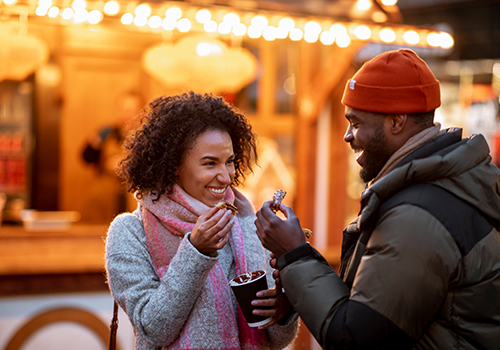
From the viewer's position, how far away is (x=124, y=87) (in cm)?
683

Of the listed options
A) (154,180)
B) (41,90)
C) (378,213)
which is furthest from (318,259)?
(41,90)

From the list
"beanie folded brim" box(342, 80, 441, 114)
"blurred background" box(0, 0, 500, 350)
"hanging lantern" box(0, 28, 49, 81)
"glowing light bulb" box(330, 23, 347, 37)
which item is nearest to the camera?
"beanie folded brim" box(342, 80, 441, 114)

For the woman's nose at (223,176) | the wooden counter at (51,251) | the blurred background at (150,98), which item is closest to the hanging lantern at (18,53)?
the blurred background at (150,98)

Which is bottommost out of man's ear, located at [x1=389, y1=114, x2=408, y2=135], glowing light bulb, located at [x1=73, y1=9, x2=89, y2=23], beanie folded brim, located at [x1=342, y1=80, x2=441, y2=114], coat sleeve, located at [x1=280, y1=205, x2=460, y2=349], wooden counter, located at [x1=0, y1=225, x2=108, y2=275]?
wooden counter, located at [x1=0, y1=225, x2=108, y2=275]

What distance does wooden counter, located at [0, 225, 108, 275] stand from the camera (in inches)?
168

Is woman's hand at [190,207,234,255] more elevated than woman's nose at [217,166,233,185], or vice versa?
woman's nose at [217,166,233,185]

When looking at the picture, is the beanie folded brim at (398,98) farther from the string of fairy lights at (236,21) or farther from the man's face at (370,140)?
the string of fairy lights at (236,21)

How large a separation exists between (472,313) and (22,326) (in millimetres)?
3725

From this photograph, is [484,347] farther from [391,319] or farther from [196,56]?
[196,56]

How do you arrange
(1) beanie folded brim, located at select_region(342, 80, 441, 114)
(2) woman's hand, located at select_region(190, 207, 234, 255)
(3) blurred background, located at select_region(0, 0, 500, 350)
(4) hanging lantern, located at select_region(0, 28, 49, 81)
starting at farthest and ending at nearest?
1. (4) hanging lantern, located at select_region(0, 28, 49, 81)
2. (3) blurred background, located at select_region(0, 0, 500, 350)
3. (2) woman's hand, located at select_region(190, 207, 234, 255)
4. (1) beanie folded brim, located at select_region(342, 80, 441, 114)

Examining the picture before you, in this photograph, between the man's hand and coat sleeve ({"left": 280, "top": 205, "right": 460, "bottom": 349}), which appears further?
the man's hand

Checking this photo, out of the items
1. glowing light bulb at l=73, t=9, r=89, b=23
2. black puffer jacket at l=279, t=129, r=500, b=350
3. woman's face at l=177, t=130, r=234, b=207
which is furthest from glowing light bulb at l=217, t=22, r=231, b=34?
black puffer jacket at l=279, t=129, r=500, b=350

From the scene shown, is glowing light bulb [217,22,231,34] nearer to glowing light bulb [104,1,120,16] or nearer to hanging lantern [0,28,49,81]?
glowing light bulb [104,1,120,16]

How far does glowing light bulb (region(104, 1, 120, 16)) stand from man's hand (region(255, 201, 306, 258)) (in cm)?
265
